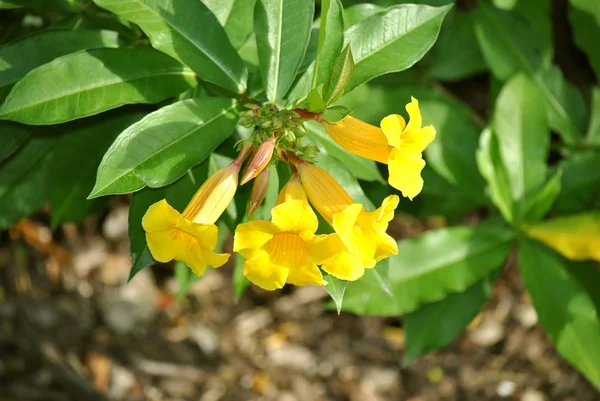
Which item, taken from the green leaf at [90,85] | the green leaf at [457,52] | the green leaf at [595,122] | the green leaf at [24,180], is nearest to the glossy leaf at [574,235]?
the green leaf at [595,122]

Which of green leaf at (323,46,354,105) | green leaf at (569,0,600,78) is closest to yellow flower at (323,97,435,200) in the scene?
green leaf at (323,46,354,105)

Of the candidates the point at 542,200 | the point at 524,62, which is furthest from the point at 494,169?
the point at 524,62

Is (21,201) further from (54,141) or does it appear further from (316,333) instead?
(316,333)

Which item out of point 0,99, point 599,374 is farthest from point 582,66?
point 0,99

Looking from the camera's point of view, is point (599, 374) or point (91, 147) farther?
point (599, 374)

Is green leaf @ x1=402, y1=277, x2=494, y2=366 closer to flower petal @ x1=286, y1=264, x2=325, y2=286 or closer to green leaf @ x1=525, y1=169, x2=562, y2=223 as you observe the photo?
green leaf @ x1=525, y1=169, x2=562, y2=223
